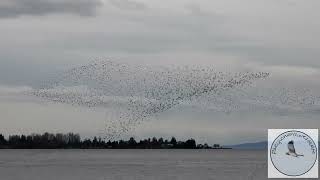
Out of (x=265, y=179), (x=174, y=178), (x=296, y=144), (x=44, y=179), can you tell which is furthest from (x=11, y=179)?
(x=296, y=144)

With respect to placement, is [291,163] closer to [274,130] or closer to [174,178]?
[274,130]

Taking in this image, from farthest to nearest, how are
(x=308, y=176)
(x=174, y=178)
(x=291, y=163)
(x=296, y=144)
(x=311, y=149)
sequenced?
(x=174, y=178) < (x=308, y=176) < (x=291, y=163) < (x=296, y=144) < (x=311, y=149)

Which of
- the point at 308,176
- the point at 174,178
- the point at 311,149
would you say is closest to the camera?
the point at 311,149

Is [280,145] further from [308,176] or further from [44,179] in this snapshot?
[44,179]

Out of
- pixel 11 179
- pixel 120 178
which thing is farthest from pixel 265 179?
pixel 11 179

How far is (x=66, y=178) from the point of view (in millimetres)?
136875

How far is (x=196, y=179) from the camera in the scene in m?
129

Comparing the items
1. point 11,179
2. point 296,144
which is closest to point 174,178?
point 11,179

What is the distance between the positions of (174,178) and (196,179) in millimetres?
4717

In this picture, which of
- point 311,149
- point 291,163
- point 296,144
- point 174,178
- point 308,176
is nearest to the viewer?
point 311,149

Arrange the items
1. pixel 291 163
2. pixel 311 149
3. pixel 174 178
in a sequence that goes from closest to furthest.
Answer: pixel 311 149 → pixel 291 163 → pixel 174 178

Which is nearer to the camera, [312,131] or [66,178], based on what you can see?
[312,131]

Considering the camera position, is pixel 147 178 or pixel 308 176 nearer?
pixel 308 176

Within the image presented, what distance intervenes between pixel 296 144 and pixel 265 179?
72.3 m
